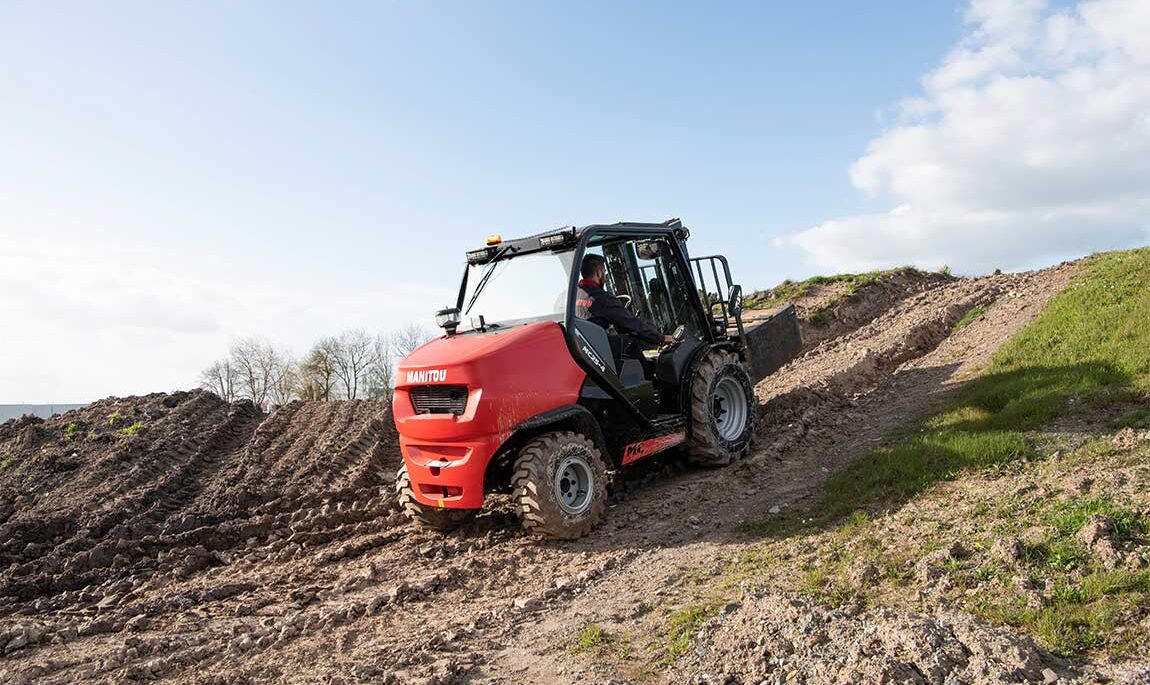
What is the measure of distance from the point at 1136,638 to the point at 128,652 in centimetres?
558

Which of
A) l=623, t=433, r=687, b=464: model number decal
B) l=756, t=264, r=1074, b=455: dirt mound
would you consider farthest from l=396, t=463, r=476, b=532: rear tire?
l=756, t=264, r=1074, b=455: dirt mound

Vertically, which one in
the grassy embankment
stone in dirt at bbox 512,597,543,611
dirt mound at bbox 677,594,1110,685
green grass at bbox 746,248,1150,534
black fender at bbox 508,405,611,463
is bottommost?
dirt mound at bbox 677,594,1110,685

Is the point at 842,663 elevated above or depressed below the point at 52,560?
below

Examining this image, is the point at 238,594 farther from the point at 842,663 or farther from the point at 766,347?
the point at 766,347

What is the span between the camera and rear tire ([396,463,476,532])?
22.8ft

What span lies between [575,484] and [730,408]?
8.84 ft

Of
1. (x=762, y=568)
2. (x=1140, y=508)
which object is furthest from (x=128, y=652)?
(x=1140, y=508)

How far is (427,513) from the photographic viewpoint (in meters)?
6.95

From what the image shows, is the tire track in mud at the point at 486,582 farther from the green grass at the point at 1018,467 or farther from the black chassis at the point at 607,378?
the green grass at the point at 1018,467

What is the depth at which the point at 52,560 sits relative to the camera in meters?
6.96

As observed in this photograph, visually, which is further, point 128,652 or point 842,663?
point 128,652

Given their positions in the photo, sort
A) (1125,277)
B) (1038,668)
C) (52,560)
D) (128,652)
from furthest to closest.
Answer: (1125,277)
(52,560)
(128,652)
(1038,668)

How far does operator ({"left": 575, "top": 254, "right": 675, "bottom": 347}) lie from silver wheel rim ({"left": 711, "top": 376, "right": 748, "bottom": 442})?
1537 mm

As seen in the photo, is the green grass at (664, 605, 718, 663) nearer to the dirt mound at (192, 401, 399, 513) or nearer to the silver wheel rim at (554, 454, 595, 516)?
the silver wheel rim at (554, 454, 595, 516)
